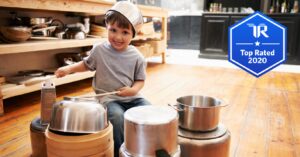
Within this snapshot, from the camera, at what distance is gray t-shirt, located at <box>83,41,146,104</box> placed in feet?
3.50

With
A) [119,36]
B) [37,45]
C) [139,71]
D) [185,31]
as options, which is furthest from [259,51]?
[185,31]

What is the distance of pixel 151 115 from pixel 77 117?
20cm

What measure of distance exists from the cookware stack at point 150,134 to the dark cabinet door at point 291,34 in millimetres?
3714

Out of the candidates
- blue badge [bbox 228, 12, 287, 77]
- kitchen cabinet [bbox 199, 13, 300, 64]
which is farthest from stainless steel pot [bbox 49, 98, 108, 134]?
kitchen cabinet [bbox 199, 13, 300, 64]

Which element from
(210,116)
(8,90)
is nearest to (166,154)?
(210,116)

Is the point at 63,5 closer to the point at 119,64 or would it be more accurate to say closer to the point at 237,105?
the point at 119,64

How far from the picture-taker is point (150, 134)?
2.20 ft

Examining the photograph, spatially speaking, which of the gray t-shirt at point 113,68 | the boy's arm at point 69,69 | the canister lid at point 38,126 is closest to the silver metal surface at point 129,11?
the gray t-shirt at point 113,68

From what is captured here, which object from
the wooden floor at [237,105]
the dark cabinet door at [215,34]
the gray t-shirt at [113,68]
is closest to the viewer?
the gray t-shirt at [113,68]

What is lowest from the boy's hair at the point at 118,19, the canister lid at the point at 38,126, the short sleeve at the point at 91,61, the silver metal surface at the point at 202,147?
the silver metal surface at the point at 202,147

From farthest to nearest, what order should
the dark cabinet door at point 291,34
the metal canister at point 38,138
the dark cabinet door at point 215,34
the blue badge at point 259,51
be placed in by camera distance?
the dark cabinet door at point 215,34
the dark cabinet door at point 291,34
the blue badge at point 259,51
the metal canister at point 38,138

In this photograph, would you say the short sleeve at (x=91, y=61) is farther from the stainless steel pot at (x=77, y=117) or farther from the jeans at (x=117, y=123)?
the stainless steel pot at (x=77, y=117)

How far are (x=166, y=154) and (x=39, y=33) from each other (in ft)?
5.66

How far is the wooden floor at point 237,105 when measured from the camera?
118 centimetres
